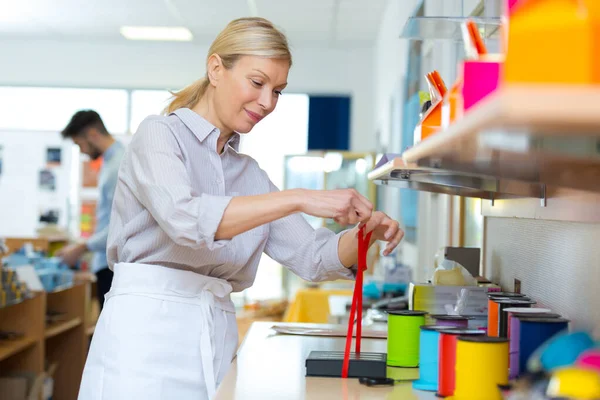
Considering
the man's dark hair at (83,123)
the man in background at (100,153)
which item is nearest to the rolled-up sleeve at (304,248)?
the man in background at (100,153)

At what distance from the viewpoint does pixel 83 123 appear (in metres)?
4.33

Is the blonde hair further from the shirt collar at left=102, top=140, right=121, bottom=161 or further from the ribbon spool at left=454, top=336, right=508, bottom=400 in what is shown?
the shirt collar at left=102, top=140, right=121, bottom=161

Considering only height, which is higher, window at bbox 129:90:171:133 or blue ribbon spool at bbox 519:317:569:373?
window at bbox 129:90:171:133

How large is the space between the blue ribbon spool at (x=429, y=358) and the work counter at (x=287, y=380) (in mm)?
20

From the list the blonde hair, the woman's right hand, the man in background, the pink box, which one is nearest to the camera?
the pink box

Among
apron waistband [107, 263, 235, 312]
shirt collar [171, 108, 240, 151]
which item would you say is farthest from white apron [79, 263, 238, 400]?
shirt collar [171, 108, 240, 151]

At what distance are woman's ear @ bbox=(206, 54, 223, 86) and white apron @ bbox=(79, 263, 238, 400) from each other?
17.1 inches

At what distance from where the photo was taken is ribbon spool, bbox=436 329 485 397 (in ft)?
3.94

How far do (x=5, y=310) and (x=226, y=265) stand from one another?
8.82ft

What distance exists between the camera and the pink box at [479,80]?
3.00 ft

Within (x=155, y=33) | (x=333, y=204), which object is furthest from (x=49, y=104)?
(x=333, y=204)

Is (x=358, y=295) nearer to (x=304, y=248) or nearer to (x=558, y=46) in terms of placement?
(x=304, y=248)

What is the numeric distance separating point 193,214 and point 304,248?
1.94 feet

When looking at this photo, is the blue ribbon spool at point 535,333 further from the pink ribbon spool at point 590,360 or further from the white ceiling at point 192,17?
the white ceiling at point 192,17
